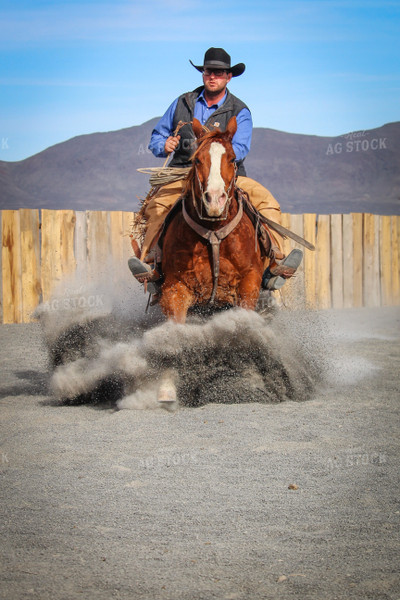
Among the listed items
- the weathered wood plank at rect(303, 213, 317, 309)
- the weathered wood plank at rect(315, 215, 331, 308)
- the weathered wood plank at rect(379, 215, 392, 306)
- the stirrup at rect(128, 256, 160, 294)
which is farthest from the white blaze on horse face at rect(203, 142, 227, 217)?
the weathered wood plank at rect(379, 215, 392, 306)

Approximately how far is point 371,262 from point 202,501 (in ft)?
34.8

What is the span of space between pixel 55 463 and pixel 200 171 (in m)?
2.18

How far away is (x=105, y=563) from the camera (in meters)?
2.40

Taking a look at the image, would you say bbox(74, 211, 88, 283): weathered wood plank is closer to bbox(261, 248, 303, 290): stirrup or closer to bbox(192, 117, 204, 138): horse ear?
bbox(261, 248, 303, 290): stirrup

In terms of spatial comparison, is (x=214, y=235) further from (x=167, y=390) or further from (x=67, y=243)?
(x=67, y=243)

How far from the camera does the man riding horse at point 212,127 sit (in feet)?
18.3

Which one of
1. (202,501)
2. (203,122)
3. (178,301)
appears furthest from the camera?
(203,122)

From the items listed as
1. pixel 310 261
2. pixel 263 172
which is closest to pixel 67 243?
pixel 310 261

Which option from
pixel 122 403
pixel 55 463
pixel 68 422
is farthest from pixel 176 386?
pixel 55 463

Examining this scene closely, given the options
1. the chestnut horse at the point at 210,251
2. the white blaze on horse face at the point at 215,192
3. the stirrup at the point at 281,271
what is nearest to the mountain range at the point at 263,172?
the stirrup at the point at 281,271

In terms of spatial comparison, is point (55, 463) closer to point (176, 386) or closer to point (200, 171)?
point (176, 386)

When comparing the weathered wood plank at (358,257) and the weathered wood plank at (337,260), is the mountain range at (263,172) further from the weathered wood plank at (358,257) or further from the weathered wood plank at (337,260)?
the weathered wood plank at (337,260)

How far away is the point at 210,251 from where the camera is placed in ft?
16.0

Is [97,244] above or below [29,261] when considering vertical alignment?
above
